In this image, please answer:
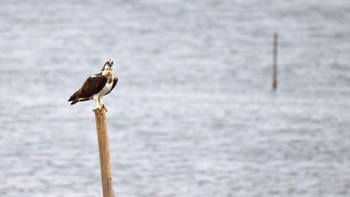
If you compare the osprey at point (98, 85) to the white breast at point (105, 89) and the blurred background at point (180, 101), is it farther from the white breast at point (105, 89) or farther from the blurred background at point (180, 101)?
the blurred background at point (180, 101)

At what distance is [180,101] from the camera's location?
7056 cm

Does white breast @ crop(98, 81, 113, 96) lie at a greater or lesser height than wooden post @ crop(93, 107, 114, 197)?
greater

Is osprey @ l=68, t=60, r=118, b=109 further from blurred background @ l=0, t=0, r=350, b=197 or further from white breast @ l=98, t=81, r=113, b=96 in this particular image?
blurred background @ l=0, t=0, r=350, b=197

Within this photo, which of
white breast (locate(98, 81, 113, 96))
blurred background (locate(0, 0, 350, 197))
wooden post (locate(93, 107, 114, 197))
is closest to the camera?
wooden post (locate(93, 107, 114, 197))

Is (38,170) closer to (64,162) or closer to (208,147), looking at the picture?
(64,162)

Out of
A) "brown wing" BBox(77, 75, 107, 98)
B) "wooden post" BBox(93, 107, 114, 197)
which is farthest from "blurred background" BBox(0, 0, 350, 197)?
"wooden post" BBox(93, 107, 114, 197)

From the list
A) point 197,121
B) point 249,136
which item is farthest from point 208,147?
point 197,121

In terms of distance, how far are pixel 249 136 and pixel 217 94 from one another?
1539 centimetres

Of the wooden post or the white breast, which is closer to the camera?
the wooden post

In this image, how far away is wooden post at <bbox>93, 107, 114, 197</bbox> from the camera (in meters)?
16.8

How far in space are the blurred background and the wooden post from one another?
25.7 metres

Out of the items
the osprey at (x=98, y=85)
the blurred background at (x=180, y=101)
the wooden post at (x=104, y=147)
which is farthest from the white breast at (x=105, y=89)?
the blurred background at (x=180, y=101)

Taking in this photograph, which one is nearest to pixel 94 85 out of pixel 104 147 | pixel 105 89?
pixel 105 89

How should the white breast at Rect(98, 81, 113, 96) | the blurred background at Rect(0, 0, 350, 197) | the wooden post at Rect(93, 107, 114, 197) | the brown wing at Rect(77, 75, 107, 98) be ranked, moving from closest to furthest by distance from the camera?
the wooden post at Rect(93, 107, 114, 197), the brown wing at Rect(77, 75, 107, 98), the white breast at Rect(98, 81, 113, 96), the blurred background at Rect(0, 0, 350, 197)
